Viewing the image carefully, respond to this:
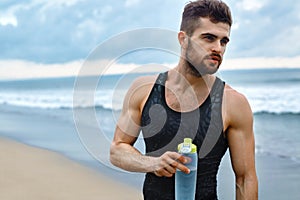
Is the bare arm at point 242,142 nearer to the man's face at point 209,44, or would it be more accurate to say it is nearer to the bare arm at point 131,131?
the man's face at point 209,44

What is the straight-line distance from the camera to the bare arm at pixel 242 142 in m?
2.24

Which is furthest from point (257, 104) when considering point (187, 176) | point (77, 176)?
point (187, 176)

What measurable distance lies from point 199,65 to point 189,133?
→ 302 mm

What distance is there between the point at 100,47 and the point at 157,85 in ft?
1.06

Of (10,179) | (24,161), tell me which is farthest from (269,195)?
(24,161)

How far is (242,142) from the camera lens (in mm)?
2258

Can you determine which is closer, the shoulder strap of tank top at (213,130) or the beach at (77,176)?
the shoulder strap of tank top at (213,130)

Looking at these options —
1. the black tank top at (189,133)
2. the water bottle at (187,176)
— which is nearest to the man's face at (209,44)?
the black tank top at (189,133)

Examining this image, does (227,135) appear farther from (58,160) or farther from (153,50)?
(58,160)

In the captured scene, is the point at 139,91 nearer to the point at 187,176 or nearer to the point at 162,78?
the point at 162,78

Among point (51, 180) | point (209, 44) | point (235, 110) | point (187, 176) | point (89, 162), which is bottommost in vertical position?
point (187, 176)

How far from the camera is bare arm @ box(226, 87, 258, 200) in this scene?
2236 millimetres

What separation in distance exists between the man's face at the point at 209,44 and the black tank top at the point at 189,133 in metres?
0.13

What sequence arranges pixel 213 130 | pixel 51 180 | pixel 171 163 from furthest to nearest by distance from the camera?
pixel 51 180 < pixel 213 130 < pixel 171 163
